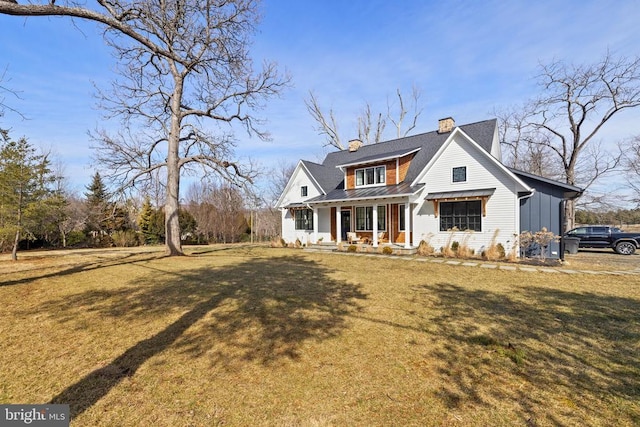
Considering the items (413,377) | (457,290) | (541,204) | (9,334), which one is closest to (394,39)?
(541,204)

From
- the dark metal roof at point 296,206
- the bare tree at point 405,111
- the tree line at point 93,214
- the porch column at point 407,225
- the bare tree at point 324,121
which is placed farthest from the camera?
the bare tree at point 324,121

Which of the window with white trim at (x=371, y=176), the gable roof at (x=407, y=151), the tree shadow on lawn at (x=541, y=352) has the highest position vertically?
the gable roof at (x=407, y=151)

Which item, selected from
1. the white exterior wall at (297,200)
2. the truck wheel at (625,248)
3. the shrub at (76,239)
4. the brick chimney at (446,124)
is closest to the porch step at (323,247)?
the white exterior wall at (297,200)

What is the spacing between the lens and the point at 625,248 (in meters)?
13.5

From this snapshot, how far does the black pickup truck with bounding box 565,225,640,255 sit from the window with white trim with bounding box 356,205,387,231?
10111 millimetres

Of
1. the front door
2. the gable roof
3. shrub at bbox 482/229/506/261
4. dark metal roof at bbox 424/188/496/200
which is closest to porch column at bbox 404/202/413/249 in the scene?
dark metal roof at bbox 424/188/496/200

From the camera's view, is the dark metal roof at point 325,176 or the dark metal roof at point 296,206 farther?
the dark metal roof at point 325,176

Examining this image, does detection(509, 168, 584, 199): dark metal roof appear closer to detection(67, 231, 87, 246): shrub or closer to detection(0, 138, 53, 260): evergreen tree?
detection(0, 138, 53, 260): evergreen tree

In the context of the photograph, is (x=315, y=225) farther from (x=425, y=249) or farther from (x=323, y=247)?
(x=425, y=249)

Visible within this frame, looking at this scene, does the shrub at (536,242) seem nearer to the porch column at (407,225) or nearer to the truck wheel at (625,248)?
the porch column at (407,225)

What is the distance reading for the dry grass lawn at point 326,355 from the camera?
2465 millimetres

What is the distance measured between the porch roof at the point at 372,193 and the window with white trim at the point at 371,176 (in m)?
0.44

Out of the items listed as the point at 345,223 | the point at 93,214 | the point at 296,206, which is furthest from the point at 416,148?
the point at 93,214

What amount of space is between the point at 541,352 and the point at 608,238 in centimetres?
1606
